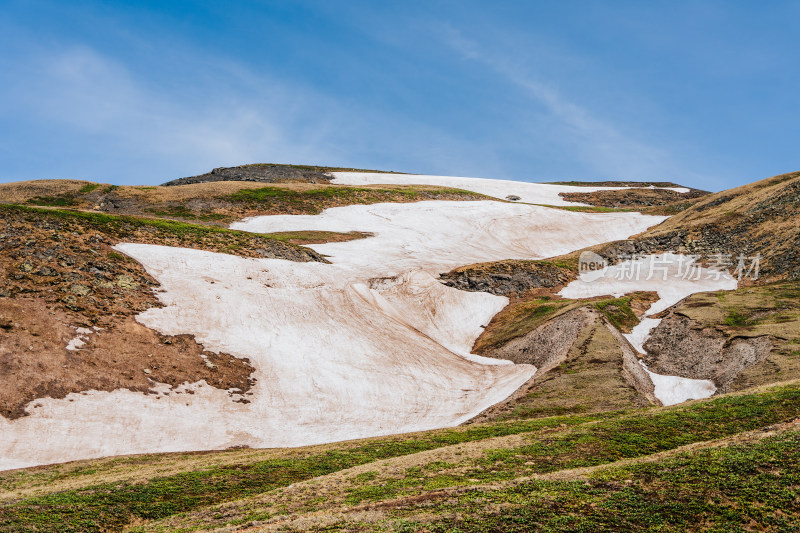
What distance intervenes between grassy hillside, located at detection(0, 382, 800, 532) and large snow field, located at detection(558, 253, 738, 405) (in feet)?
82.3

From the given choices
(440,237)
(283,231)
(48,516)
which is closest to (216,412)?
(48,516)

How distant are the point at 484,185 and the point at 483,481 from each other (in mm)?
117761

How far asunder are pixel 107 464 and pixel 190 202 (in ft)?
210

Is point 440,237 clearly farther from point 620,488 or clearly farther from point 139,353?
point 620,488

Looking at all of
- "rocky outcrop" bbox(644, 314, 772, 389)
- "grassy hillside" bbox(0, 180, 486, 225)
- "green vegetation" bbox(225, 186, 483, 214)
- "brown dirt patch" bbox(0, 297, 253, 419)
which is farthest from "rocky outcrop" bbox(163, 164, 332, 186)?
"rocky outcrop" bbox(644, 314, 772, 389)

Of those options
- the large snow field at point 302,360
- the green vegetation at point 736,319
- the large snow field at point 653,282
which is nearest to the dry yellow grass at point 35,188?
the large snow field at point 302,360

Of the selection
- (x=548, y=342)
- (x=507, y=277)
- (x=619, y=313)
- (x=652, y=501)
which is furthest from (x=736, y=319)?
(x=652, y=501)

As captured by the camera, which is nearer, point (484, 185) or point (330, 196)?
point (330, 196)

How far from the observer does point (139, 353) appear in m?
37.0

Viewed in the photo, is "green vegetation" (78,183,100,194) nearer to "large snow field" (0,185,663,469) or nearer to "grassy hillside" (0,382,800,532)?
"large snow field" (0,185,663,469)

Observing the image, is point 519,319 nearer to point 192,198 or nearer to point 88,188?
point 192,198

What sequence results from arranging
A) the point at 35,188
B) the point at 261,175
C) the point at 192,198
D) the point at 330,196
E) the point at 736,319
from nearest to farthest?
the point at 736,319 → the point at 192,198 → the point at 35,188 → the point at 330,196 → the point at 261,175

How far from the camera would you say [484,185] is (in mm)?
133875

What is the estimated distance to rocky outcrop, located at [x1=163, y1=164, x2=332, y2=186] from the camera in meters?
121
